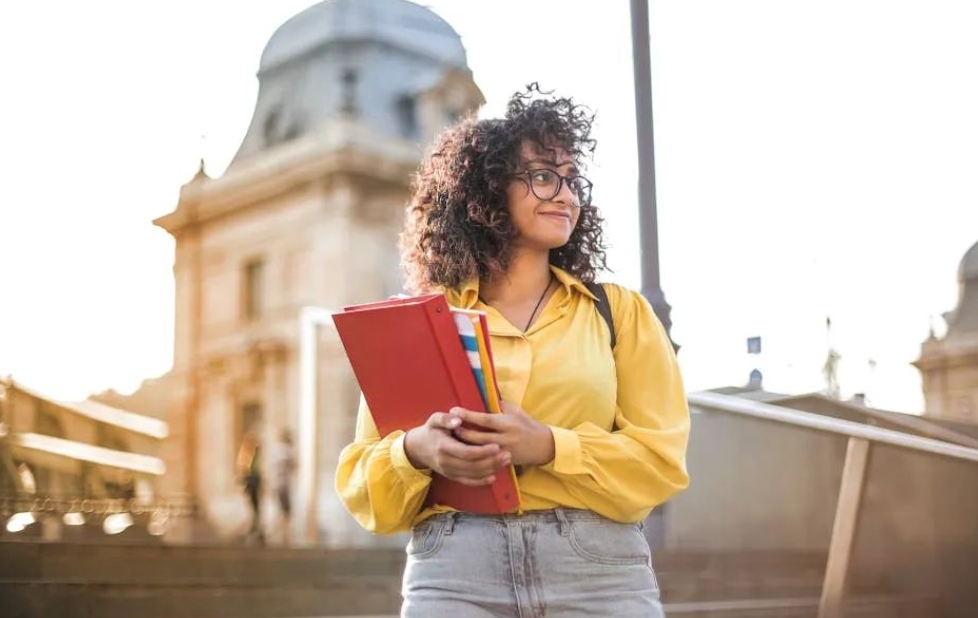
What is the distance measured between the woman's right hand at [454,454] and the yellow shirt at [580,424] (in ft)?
0.26

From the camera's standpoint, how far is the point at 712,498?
796cm

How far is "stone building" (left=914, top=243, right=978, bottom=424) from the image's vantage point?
15.8 feet

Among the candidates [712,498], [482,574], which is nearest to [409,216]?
[482,574]

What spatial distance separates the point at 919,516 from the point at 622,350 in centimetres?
342

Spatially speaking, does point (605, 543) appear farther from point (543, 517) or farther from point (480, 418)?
point (480, 418)

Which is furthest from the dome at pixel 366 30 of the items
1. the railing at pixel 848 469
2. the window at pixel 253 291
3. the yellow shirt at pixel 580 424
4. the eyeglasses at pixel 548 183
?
the yellow shirt at pixel 580 424

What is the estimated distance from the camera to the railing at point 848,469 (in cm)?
457

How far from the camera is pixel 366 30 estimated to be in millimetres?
16094

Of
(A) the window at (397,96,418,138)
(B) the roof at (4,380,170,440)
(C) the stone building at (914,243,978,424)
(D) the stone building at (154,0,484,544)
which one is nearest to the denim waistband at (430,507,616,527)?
(C) the stone building at (914,243,978,424)

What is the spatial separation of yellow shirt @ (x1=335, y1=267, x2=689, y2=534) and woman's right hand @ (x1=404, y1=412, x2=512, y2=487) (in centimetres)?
8

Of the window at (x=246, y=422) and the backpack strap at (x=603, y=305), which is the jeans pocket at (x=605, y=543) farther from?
the window at (x=246, y=422)

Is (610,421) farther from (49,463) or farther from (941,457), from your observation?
(49,463)

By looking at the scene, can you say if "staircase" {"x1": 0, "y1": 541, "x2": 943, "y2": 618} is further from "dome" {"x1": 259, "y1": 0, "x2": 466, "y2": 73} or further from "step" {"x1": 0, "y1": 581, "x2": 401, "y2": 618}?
"dome" {"x1": 259, "y1": 0, "x2": 466, "y2": 73}

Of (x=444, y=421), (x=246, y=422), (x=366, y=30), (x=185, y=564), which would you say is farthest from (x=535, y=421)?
(x=246, y=422)
